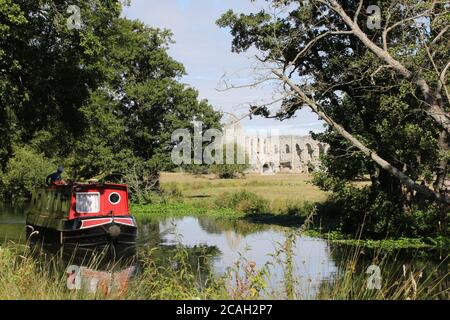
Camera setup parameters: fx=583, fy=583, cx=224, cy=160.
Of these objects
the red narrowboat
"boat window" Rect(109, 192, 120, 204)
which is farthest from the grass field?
the red narrowboat

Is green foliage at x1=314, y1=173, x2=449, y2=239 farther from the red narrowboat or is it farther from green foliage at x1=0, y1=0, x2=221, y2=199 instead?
green foliage at x1=0, y1=0, x2=221, y2=199

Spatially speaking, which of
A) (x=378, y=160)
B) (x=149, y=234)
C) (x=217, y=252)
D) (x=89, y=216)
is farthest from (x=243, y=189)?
(x=378, y=160)

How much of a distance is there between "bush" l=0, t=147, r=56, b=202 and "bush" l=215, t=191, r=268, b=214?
14.0m

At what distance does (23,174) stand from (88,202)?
2278cm

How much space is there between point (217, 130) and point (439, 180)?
26746 millimetres

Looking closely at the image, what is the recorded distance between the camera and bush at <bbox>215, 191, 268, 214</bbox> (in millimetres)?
34537

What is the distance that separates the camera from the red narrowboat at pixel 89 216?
2152 centimetres

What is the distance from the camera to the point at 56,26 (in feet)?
49.1

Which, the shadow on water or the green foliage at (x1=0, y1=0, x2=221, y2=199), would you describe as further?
the green foliage at (x1=0, y1=0, x2=221, y2=199)

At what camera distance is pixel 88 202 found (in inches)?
893

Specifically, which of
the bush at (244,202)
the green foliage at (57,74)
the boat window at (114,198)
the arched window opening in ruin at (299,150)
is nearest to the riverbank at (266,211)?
the bush at (244,202)

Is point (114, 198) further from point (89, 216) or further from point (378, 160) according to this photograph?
point (378, 160)
